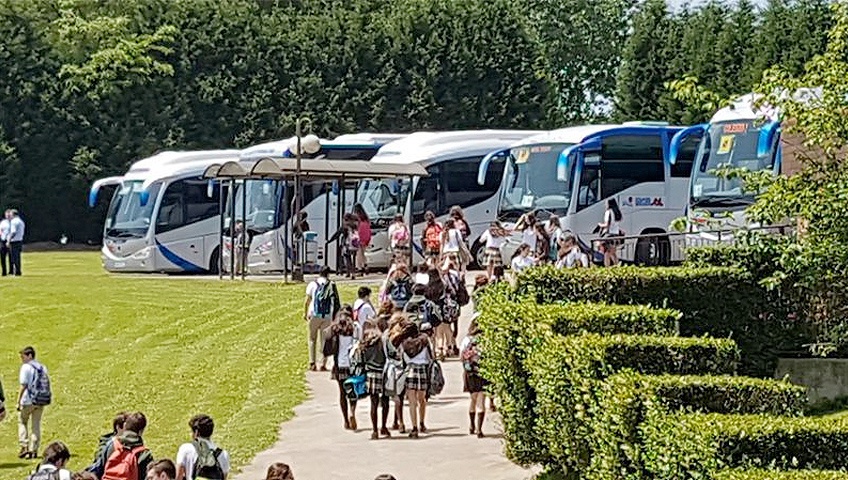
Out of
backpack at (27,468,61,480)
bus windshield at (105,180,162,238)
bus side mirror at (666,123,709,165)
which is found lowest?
backpack at (27,468,61,480)

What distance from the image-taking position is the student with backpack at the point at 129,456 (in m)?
12.9

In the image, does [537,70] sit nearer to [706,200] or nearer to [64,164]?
[64,164]

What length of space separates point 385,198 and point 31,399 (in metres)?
20.5

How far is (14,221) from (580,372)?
88.2ft

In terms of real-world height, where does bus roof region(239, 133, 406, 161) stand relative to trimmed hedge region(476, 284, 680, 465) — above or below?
above

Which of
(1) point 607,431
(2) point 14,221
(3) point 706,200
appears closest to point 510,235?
(3) point 706,200

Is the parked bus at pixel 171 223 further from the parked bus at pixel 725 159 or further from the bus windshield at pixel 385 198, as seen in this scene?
the parked bus at pixel 725 159

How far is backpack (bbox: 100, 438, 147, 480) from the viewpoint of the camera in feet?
42.4

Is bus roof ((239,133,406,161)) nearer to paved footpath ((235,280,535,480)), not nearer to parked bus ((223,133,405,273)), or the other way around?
parked bus ((223,133,405,273))

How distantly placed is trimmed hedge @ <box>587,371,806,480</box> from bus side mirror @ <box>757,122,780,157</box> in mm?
17029

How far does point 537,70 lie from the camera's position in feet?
199

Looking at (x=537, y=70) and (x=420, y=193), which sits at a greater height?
(x=537, y=70)

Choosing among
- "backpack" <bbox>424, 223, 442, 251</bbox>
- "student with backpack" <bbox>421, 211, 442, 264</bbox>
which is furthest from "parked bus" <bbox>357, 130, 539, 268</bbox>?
"backpack" <bbox>424, 223, 442, 251</bbox>

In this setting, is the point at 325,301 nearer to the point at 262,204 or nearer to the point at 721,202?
the point at 721,202
